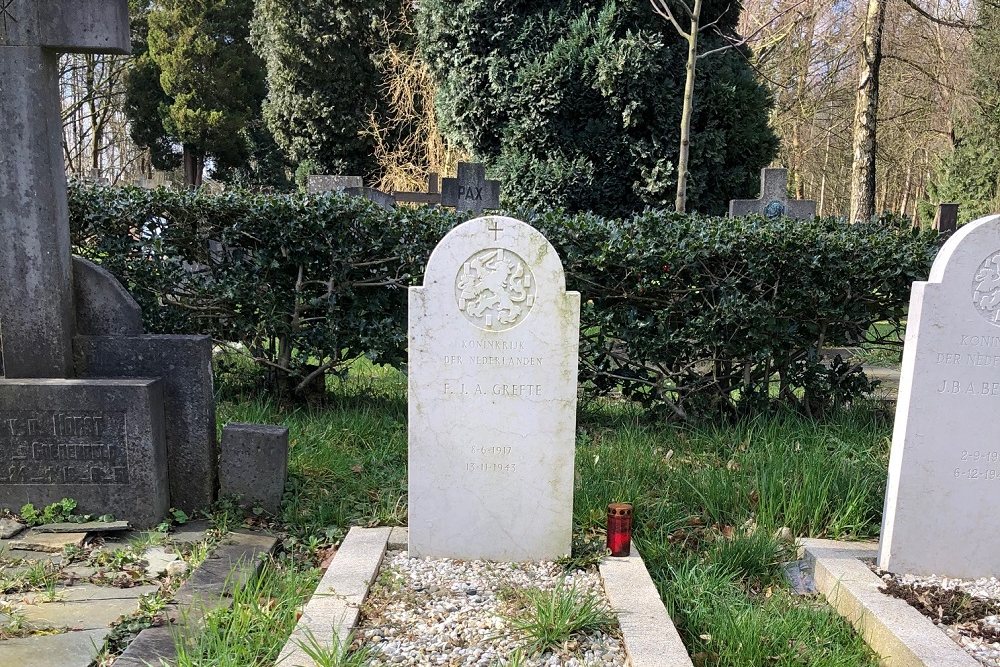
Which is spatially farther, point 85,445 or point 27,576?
point 85,445

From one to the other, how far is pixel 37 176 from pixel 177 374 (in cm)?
118

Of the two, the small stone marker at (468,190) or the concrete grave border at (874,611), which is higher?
the small stone marker at (468,190)

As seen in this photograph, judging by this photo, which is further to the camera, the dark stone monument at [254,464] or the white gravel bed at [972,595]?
the dark stone monument at [254,464]

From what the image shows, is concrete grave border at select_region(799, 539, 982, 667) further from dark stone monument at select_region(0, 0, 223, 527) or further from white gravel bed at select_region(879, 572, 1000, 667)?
dark stone monument at select_region(0, 0, 223, 527)

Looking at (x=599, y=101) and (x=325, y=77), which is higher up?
(x=325, y=77)

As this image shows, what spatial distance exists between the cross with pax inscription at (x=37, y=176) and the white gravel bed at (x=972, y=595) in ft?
13.9

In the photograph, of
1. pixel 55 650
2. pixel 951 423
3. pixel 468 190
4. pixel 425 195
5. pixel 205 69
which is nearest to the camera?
pixel 55 650

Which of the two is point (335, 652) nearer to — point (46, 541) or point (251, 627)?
point (251, 627)

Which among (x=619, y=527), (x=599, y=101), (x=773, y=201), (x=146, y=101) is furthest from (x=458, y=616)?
(x=146, y=101)

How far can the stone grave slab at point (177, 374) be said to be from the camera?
3.81 meters

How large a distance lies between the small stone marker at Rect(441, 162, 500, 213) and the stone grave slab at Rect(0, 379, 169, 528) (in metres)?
5.41

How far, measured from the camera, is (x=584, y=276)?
4.91 metres

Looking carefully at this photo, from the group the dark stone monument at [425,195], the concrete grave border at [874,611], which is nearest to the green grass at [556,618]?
the concrete grave border at [874,611]

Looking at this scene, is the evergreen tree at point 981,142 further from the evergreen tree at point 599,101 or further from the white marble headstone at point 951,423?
the white marble headstone at point 951,423
